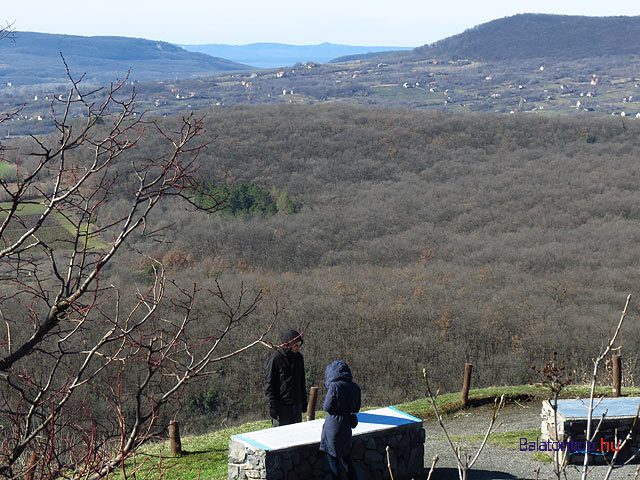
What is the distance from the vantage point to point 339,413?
24.7 ft

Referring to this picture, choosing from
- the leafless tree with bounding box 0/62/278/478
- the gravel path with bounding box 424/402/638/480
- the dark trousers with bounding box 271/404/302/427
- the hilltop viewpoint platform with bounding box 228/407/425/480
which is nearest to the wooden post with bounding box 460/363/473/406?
the gravel path with bounding box 424/402/638/480

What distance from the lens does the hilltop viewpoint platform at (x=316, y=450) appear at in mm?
8102

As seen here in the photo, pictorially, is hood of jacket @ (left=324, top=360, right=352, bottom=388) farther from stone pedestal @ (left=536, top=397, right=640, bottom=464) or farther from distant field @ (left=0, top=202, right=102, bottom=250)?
distant field @ (left=0, top=202, right=102, bottom=250)

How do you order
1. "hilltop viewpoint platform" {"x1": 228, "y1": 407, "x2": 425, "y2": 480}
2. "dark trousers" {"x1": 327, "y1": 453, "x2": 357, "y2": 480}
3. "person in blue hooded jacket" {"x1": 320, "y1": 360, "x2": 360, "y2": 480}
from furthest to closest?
"hilltop viewpoint platform" {"x1": 228, "y1": 407, "x2": 425, "y2": 480}, "dark trousers" {"x1": 327, "y1": 453, "x2": 357, "y2": 480}, "person in blue hooded jacket" {"x1": 320, "y1": 360, "x2": 360, "y2": 480}

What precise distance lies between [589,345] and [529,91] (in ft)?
513

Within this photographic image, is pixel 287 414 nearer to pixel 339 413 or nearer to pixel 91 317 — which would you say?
pixel 339 413

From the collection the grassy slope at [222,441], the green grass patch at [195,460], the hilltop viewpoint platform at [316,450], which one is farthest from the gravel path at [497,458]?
the green grass patch at [195,460]

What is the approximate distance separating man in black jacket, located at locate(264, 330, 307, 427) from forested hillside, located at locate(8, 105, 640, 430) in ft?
7.16

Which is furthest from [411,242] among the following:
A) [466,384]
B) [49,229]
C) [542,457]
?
[542,457]

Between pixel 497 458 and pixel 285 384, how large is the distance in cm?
376

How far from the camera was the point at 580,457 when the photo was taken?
9367 millimetres

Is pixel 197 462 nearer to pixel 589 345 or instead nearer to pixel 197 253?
pixel 589 345

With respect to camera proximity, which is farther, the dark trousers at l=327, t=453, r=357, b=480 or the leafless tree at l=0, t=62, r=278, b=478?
the dark trousers at l=327, t=453, r=357, b=480

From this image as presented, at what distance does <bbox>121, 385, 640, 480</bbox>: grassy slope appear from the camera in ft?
37.7
